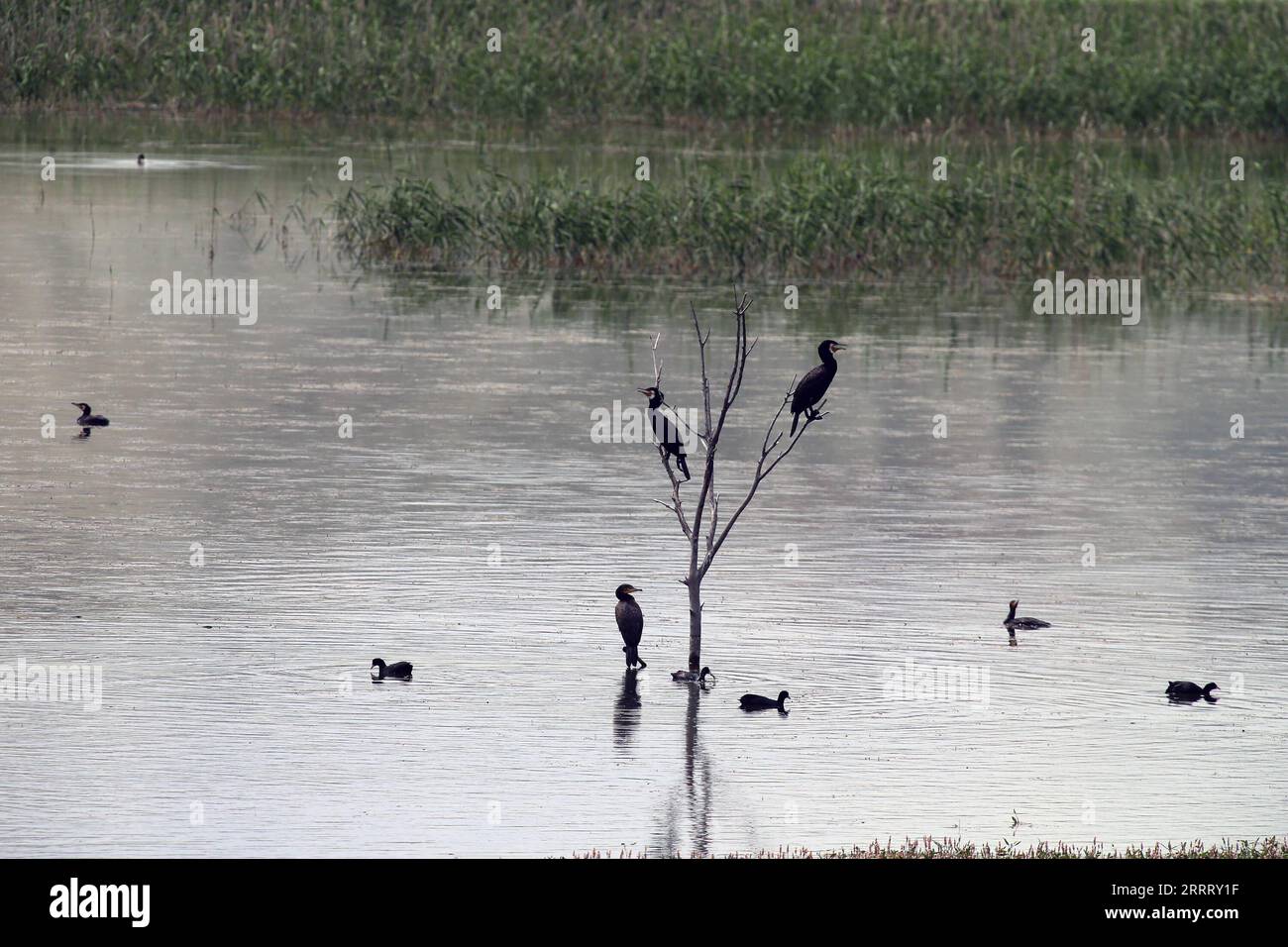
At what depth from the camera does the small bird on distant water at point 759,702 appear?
1498 centimetres

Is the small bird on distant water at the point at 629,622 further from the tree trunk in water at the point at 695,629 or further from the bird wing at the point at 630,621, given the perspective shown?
the tree trunk in water at the point at 695,629

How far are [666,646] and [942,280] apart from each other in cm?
2358

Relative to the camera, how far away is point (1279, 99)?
170 feet

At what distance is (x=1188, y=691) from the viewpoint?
15.5 metres

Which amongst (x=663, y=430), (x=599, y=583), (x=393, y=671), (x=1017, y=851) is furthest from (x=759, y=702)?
(x=599, y=583)

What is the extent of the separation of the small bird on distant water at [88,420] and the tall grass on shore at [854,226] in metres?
12.5

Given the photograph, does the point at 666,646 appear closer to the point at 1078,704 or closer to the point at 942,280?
the point at 1078,704

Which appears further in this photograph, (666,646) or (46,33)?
(46,33)

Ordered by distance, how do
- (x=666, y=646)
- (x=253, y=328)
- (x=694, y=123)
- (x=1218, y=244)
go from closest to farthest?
1. (x=666, y=646)
2. (x=253, y=328)
3. (x=1218, y=244)
4. (x=694, y=123)

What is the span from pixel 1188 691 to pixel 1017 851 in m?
3.99

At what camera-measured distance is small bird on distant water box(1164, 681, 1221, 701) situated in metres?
15.5

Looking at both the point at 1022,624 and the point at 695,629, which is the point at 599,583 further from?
the point at 1022,624

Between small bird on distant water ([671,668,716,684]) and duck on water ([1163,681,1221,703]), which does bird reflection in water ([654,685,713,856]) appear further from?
duck on water ([1163,681,1221,703])
